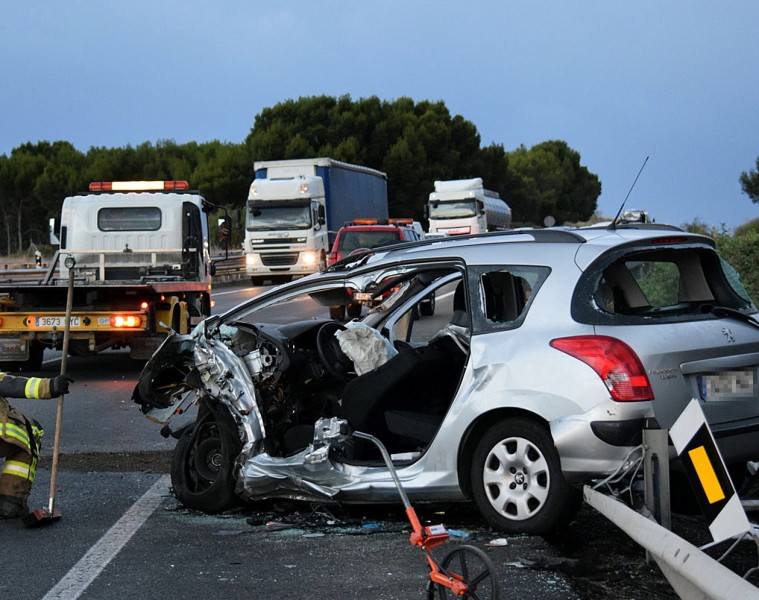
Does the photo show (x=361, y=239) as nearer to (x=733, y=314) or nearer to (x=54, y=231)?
(x=54, y=231)

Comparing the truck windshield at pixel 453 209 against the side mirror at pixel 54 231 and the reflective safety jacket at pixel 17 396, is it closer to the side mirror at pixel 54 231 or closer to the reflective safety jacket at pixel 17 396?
the side mirror at pixel 54 231

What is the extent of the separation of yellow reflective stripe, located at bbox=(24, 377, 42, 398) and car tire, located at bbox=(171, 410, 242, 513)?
0.94 meters

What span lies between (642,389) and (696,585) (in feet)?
6.27

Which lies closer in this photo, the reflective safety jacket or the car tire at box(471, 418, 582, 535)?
the car tire at box(471, 418, 582, 535)

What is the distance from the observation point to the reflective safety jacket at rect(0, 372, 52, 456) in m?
6.82

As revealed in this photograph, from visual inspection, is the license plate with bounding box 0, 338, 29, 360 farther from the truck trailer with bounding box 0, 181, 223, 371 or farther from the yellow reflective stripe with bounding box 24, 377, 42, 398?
the yellow reflective stripe with bounding box 24, 377, 42, 398

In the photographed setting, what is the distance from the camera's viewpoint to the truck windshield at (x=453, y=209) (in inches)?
2058

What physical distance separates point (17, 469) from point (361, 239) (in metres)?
23.6

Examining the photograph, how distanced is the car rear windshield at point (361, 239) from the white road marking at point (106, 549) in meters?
22.0

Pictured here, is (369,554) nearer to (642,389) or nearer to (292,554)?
(292,554)

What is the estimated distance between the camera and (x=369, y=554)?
5918mm

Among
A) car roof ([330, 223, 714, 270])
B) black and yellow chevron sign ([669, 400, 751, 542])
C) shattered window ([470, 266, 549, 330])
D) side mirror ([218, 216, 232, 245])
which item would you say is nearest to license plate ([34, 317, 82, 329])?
side mirror ([218, 216, 232, 245])

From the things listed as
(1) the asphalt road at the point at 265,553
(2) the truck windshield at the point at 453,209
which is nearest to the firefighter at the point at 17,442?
(1) the asphalt road at the point at 265,553

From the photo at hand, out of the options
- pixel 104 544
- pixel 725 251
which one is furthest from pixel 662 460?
pixel 725 251
